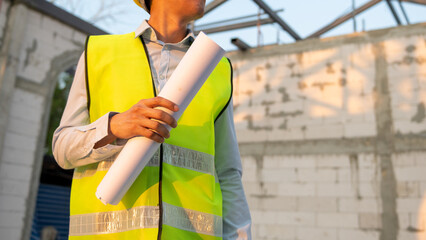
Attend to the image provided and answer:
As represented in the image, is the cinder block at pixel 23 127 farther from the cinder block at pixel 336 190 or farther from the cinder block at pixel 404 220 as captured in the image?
the cinder block at pixel 404 220

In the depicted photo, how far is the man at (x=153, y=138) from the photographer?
1229mm

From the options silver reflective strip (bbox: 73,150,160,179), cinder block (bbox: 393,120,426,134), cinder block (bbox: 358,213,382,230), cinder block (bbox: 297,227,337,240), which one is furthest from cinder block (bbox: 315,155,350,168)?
silver reflective strip (bbox: 73,150,160,179)

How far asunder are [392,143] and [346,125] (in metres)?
0.91

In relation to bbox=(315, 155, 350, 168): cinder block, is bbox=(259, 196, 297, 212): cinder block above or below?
below

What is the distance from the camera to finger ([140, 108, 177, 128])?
1.07 m

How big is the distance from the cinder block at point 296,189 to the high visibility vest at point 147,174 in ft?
23.4

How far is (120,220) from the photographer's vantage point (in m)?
1.26

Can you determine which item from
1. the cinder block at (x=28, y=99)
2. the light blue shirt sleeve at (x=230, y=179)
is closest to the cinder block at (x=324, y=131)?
the cinder block at (x=28, y=99)

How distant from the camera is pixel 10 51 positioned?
24.6ft

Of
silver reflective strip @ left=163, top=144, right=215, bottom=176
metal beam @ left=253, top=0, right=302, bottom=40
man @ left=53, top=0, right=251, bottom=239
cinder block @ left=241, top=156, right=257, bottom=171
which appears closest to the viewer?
man @ left=53, top=0, right=251, bottom=239

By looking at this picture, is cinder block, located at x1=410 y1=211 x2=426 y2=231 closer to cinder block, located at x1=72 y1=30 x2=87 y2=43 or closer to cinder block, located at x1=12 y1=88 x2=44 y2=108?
cinder block, located at x1=12 y1=88 x2=44 y2=108

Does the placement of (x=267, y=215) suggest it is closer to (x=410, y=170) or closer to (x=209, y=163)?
(x=410, y=170)

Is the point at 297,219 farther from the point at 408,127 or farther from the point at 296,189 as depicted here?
the point at 408,127

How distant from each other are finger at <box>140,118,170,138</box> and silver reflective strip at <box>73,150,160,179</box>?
24 cm
